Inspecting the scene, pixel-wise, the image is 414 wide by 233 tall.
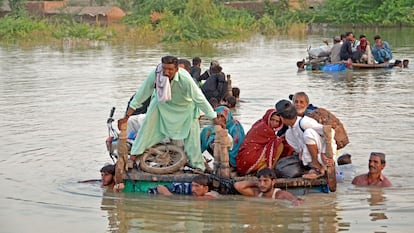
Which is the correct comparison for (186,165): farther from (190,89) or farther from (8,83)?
(8,83)

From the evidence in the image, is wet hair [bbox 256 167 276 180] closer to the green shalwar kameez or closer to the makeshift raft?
the makeshift raft

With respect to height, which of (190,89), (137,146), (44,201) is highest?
(190,89)

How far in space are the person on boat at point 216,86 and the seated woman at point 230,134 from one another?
206 inches

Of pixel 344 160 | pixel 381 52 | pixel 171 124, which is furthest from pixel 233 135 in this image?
pixel 381 52

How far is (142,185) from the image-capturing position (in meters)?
8.95

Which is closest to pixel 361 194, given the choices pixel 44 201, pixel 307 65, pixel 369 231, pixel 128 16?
pixel 369 231

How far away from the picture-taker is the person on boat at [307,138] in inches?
333

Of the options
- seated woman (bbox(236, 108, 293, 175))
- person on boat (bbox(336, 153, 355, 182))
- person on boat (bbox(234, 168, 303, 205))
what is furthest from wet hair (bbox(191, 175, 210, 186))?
person on boat (bbox(336, 153, 355, 182))

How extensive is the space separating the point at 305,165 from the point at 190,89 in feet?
4.58

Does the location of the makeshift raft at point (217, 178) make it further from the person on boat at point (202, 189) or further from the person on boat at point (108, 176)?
the person on boat at point (108, 176)

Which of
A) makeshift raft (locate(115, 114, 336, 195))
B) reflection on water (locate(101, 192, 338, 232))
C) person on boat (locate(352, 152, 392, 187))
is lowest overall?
reflection on water (locate(101, 192, 338, 232))

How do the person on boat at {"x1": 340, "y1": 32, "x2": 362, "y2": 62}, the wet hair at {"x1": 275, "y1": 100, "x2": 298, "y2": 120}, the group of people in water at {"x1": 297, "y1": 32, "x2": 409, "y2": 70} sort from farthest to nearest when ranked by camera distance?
the group of people in water at {"x1": 297, "y1": 32, "x2": 409, "y2": 70}
the person on boat at {"x1": 340, "y1": 32, "x2": 362, "y2": 62}
the wet hair at {"x1": 275, "y1": 100, "x2": 298, "y2": 120}

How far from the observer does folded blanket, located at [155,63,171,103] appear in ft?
28.3

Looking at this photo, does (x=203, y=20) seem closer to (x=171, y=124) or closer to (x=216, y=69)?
(x=216, y=69)
